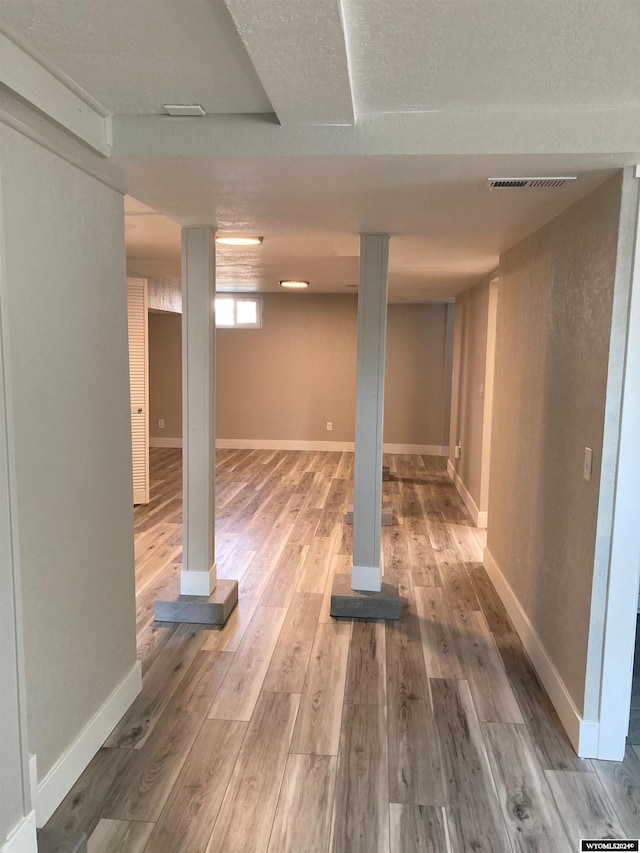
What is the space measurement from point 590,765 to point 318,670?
120cm

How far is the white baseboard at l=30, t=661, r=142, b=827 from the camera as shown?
1.87 m

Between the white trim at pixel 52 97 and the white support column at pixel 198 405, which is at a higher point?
the white trim at pixel 52 97

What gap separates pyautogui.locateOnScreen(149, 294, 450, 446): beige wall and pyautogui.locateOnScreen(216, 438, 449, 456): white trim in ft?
0.20

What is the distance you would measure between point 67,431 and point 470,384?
178 inches

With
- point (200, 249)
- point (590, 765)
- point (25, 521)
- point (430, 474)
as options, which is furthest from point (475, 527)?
point (25, 521)

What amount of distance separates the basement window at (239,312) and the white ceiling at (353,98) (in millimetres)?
5634

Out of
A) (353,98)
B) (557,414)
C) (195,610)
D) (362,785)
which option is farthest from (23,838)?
(557,414)

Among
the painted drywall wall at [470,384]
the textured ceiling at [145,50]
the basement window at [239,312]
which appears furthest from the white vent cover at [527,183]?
the basement window at [239,312]

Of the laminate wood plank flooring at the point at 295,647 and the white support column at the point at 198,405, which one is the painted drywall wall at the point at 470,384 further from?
the white support column at the point at 198,405

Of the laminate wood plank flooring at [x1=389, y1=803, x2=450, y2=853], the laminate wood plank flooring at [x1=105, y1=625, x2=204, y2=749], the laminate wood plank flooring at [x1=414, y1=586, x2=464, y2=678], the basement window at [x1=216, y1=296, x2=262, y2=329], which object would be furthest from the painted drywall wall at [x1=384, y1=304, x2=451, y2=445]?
the laminate wood plank flooring at [x1=389, y1=803, x2=450, y2=853]

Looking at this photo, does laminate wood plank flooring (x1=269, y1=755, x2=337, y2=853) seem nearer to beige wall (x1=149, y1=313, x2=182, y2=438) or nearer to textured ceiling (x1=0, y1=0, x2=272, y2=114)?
textured ceiling (x1=0, y1=0, x2=272, y2=114)

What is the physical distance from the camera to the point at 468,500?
570 cm

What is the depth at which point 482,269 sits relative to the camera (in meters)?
4.59

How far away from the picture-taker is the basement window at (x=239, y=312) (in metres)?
8.53
